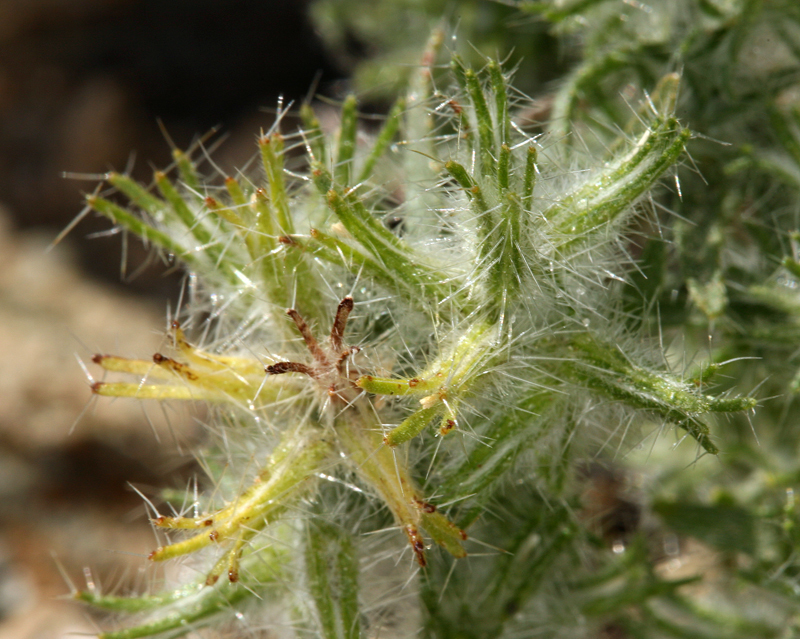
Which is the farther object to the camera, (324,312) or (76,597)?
(76,597)

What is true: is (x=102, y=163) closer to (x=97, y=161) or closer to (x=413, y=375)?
(x=97, y=161)

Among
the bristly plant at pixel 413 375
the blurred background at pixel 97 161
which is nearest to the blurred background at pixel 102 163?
the blurred background at pixel 97 161

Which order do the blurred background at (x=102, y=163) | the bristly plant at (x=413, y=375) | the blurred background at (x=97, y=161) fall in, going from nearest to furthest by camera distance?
the bristly plant at (x=413, y=375)
the blurred background at (x=102, y=163)
the blurred background at (x=97, y=161)

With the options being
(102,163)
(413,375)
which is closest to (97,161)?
(102,163)

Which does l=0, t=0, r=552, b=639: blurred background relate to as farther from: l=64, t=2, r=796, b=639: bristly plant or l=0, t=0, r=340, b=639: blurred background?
l=64, t=2, r=796, b=639: bristly plant

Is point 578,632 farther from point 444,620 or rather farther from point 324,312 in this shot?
point 324,312

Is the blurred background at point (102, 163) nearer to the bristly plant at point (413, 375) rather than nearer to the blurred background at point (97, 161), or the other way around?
the blurred background at point (97, 161)

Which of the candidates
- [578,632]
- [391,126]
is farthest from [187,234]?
[578,632]

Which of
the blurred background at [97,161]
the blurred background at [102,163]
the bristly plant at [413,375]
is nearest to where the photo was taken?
the bristly plant at [413,375]
